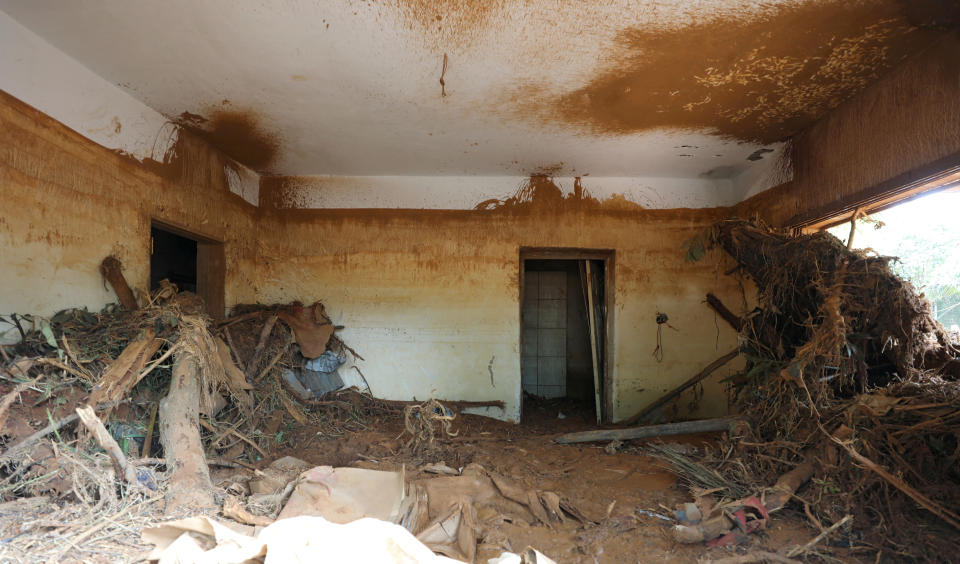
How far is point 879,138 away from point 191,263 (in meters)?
7.72

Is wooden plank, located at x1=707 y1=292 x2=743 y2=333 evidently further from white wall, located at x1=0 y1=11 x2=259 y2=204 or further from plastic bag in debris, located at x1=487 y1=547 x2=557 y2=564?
white wall, located at x1=0 y1=11 x2=259 y2=204

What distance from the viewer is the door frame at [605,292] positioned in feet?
18.1

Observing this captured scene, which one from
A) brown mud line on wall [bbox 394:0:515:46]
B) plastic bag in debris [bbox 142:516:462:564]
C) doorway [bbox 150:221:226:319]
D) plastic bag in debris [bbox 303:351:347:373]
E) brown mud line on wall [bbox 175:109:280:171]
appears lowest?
plastic bag in debris [bbox 142:516:462:564]

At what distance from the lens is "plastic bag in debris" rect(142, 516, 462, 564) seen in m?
1.83

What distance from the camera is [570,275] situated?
7.23m

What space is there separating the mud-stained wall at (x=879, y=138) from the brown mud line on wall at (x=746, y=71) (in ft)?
0.37

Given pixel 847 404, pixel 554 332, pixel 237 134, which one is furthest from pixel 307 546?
pixel 554 332

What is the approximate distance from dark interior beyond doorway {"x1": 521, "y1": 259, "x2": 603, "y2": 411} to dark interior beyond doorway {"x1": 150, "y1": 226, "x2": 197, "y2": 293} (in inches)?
179

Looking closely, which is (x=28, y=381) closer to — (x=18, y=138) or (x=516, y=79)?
(x=18, y=138)

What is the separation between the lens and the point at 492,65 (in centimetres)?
323

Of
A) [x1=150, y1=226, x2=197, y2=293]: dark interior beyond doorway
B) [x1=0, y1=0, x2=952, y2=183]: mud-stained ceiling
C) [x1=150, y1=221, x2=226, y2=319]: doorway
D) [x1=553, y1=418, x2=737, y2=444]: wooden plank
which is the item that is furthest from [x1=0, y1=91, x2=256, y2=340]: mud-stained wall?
[x1=553, y1=418, x2=737, y2=444]: wooden plank

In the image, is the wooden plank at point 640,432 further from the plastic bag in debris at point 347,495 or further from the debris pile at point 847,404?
the plastic bag in debris at point 347,495

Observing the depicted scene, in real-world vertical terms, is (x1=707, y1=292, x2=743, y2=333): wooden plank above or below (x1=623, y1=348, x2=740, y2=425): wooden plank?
above

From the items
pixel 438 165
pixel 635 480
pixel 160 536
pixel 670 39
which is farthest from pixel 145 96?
pixel 635 480
